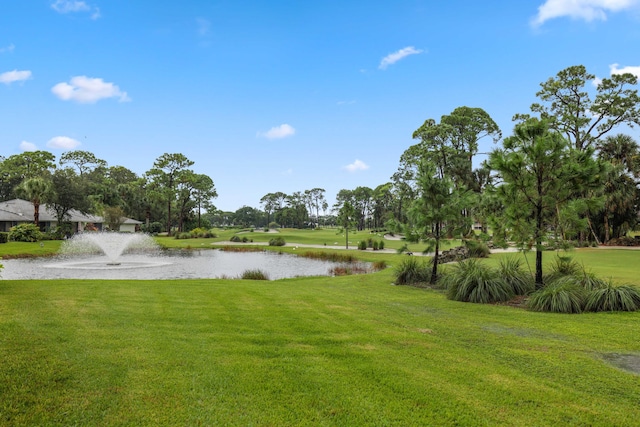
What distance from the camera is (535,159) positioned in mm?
9641

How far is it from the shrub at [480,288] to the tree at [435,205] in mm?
2510

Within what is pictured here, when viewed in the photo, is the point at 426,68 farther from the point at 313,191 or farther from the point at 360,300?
the point at 313,191

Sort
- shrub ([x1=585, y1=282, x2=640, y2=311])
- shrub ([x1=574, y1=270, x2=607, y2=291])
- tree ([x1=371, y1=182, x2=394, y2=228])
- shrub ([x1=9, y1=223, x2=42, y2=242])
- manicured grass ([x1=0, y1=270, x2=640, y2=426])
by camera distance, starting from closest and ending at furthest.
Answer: manicured grass ([x1=0, y1=270, x2=640, y2=426]) → shrub ([x1=585, y1=282, x2=640, y2=311]) → shrub ([x1=574, y1=270, x2=607, y2=291]) → shrub ([x1=9, y1=223, x2=42, y2=242]) → tree ([x1=371, y1=182, x2=394, y2=228])

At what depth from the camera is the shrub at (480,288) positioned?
30.2ft

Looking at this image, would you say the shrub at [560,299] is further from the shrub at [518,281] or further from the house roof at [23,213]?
the house roof at [23,213]

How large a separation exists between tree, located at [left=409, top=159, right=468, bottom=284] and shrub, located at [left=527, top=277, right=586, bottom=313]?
4.20m

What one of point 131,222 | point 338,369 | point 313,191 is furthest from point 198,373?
point 313,191

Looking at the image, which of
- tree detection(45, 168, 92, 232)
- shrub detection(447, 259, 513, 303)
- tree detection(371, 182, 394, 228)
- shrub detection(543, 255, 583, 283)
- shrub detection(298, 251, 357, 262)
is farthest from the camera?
tree detection(371, 182, 394, 228)

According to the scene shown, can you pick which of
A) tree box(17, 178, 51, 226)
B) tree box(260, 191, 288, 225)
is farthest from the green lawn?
Answer: tree box(260, 191, 288, 225)

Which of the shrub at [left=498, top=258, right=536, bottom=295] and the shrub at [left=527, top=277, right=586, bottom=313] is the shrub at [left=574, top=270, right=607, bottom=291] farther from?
the shrub at [left=498, top=258, right=536, bottom=295]

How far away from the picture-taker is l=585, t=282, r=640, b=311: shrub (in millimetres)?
7566

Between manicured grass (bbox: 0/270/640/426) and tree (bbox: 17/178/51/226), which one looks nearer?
manicured grass (bbox: 0/270/640/426)

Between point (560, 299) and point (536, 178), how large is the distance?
12.1 feet

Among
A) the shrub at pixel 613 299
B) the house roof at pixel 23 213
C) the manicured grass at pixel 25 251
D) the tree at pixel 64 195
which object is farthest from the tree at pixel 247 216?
the shrub at pixel 613 299
